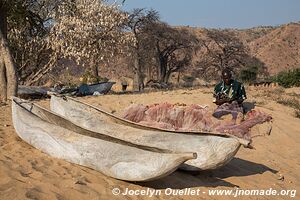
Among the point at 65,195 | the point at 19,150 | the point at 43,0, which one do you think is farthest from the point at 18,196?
the point at 43,0

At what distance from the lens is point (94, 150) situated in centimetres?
511

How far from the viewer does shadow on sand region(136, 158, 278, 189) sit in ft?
17.0

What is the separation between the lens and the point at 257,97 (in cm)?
1262

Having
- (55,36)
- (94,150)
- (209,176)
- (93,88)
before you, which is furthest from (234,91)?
(55,36)

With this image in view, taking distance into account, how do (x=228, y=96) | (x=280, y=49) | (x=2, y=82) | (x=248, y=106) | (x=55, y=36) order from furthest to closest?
(x=280, y=49)
(x=55, y=36)
(x=2, y=82)
(x=248, y=106)
(x=228, y=96)

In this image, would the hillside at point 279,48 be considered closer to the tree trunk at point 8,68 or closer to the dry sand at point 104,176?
the tree trunk at point 8,68

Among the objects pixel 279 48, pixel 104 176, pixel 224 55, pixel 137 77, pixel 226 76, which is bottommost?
pixel 104 176

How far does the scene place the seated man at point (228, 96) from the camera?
30.7ft

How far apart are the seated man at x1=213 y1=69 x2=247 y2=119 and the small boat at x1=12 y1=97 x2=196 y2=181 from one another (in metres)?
4.36

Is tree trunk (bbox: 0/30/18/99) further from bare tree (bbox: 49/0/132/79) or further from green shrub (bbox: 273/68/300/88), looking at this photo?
green shrub (bbox: 273/68/300/88)

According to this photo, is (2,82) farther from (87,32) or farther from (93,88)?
(87,32)

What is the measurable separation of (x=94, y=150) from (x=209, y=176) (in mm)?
1652

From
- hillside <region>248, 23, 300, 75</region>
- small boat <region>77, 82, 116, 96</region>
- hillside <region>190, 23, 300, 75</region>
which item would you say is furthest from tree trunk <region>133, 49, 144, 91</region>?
hillside <region>248, 23, 300, 75</region>

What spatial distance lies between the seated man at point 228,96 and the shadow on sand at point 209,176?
2.54 m
